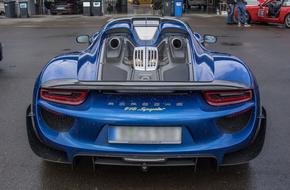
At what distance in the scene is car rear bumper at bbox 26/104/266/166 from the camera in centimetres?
333

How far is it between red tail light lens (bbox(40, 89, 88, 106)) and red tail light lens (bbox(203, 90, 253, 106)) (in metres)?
0.91

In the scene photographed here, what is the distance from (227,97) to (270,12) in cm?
1676

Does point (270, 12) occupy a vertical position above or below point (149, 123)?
above

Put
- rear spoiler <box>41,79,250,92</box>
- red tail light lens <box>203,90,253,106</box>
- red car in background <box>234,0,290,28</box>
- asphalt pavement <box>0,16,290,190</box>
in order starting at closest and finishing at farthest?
rear spoiler <box>41,79,250,92</box> → red tail light lens <box>203,90,253,106</box> → asphalt pavement <box>0,16,290,190</box> → red car in background <box>234,0,290,28</box>

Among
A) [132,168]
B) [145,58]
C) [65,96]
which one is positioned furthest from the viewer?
[145,58]

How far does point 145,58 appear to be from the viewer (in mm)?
4242

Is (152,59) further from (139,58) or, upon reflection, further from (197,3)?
(197,3)

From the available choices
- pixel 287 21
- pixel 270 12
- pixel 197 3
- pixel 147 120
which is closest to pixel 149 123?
pixel 147 120

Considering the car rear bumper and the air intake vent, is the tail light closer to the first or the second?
the car rear bumper

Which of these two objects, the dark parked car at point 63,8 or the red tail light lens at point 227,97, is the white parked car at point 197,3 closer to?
the dark parked car at point 63,8

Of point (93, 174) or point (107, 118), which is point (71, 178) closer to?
point (93, 174)

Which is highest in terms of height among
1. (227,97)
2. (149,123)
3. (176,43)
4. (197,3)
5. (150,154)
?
(176,43)

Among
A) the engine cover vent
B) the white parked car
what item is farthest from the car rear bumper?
the white parked car

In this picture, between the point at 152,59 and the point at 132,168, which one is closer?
the point at 132,168
